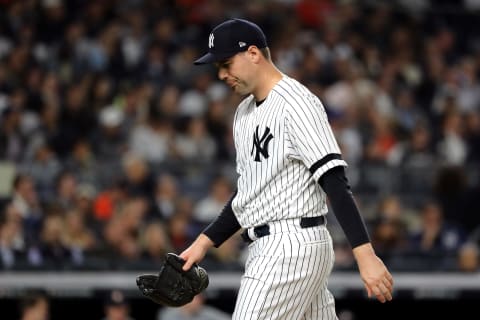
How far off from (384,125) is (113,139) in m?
2.58

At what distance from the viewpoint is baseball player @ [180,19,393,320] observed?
3.93 metres

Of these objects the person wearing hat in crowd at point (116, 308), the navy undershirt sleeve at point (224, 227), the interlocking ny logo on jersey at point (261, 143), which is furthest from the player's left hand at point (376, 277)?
the person wearing hat in crowd at point (116, 308)

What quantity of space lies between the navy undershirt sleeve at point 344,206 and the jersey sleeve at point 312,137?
35mm

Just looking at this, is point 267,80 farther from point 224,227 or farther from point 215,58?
point 224,227

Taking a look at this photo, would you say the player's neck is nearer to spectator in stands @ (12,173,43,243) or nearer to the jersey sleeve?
the jersey sleeve

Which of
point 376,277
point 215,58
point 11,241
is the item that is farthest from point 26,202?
point 376,277

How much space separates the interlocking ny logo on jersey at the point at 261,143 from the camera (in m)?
4.07

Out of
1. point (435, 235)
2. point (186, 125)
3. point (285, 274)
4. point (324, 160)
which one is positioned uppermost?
point (324, 160)

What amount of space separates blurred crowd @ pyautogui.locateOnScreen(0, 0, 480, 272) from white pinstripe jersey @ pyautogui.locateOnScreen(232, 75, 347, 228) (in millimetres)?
3783

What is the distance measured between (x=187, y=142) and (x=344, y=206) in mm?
6422

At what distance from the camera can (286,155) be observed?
13.2 feet

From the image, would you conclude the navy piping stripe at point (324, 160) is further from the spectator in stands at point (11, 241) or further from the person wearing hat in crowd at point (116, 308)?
the spectator in stands at point (11, 241)

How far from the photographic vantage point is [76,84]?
419 inches

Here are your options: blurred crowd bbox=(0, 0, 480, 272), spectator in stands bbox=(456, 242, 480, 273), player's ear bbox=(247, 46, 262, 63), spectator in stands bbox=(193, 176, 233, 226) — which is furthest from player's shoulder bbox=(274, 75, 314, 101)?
spectator in stands bbox=(193, 176, 233, 226)
